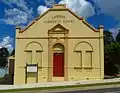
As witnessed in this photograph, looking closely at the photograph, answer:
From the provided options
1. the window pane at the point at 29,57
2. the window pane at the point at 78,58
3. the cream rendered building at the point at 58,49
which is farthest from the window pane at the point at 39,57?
the window pane at the point at 78,58

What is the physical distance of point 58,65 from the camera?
3706 centimetres

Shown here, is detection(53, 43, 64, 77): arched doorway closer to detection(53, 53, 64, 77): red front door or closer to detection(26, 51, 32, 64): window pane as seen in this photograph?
detection(53, 53, 64, 77): red front door

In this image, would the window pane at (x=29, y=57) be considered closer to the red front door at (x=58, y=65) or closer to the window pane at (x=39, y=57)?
the window pane at (x=39, y=57)

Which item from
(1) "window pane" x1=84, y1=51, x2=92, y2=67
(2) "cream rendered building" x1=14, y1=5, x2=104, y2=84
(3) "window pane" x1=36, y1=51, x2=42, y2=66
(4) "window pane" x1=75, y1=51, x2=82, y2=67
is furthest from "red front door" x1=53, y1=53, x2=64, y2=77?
(1) "window pane" x1=84, y1=51, x2=92, y2=67

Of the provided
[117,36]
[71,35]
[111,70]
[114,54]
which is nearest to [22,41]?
[71,35]

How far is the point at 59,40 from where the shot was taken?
37.2 meters

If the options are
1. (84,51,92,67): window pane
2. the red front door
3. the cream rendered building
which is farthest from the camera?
the red front door

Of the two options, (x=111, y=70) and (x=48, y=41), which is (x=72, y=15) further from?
(x=111, y=70)

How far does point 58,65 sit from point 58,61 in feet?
1.56

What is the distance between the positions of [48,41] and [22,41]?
316 cm

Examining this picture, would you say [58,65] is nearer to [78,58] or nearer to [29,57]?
[78,58]

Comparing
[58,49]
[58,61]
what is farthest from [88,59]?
[58,49]

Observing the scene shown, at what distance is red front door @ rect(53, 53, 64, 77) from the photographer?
36875 mm

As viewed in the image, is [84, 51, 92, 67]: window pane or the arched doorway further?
the arched doorway
